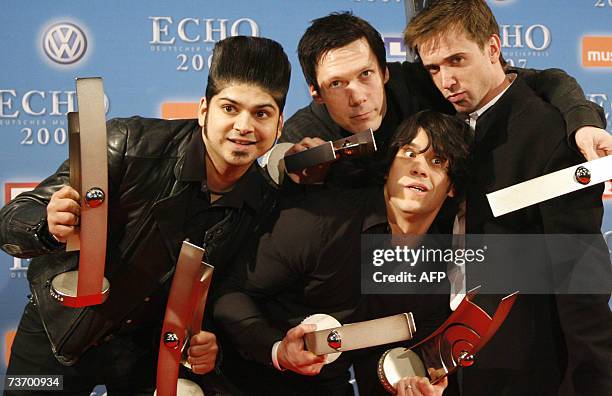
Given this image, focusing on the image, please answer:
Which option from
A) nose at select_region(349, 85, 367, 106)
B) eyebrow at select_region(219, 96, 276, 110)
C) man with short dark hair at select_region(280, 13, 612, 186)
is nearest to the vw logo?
eyebrow at select_region(219, 96, 276, 110)

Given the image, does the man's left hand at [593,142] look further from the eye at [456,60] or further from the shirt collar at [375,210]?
the shirt collar at [375,210]

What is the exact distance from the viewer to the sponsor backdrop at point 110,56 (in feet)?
5.21

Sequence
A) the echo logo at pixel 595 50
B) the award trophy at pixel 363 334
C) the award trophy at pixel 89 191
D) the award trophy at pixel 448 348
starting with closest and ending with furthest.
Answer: the award trophy at pixel 89 191 → the award trophy at pixel 363 334 → the award trophy at pixel 448 348 → the echo logo at pixel 595 50

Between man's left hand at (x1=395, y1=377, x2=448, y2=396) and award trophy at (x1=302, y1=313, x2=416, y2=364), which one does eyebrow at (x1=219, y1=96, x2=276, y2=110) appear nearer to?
award trophy at (x1=302, y1=313, x2=416, y2=364)

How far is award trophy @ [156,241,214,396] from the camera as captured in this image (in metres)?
1.48

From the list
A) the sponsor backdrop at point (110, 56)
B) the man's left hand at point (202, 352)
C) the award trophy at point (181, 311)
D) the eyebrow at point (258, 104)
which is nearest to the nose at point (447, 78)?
the sponsor backdrop at point (110, 56)

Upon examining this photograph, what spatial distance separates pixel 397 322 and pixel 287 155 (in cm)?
41

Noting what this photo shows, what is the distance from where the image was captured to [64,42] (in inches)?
62.5

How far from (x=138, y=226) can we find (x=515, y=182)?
0.79m

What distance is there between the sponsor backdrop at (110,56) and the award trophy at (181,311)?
349 millimetres

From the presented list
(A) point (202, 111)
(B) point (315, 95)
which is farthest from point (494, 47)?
(A) point (202, 111)

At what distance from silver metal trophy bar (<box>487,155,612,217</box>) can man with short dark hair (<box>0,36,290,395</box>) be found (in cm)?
49

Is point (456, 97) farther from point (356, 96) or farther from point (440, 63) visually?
point (356, 96)

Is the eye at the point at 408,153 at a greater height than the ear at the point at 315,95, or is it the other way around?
the ear at the point at 315,95
